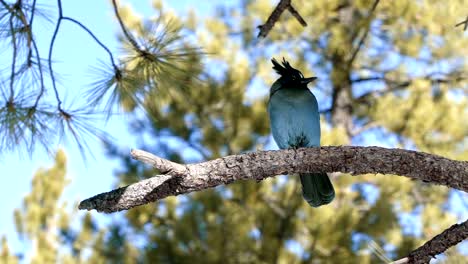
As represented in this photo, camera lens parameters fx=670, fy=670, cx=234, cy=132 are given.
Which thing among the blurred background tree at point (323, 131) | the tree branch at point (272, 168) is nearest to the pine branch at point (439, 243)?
the tree branch at point (272, 168)

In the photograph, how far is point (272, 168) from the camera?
2.27 meters

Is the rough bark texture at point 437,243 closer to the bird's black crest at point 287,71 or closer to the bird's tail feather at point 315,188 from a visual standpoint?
the bird's tail feather at point 315,188

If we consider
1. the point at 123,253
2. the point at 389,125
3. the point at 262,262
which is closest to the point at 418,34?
the point at 389,125

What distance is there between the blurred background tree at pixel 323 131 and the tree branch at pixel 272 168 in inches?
133

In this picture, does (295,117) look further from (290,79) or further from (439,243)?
(439,243)

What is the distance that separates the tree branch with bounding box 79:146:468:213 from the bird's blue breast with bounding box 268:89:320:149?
1.08 metres

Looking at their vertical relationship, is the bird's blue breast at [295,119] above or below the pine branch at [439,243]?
above

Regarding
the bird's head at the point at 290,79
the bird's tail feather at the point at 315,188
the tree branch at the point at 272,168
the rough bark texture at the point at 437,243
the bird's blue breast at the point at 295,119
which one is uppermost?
the bird's head at the point at 290,79

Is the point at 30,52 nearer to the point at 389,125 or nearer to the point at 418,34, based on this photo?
the point at 389,125

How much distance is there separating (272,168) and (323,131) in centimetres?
450

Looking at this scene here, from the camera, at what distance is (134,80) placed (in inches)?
128

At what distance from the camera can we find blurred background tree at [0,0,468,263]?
6469 mm

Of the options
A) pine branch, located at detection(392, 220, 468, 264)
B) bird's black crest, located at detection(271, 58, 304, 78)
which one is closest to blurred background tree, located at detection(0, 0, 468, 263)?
bird's black crest, located at detection(271, 58, 304, 78)

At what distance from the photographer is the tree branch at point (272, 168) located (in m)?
2.16
